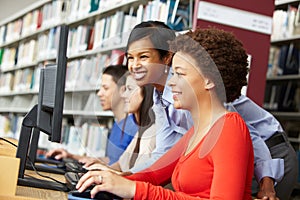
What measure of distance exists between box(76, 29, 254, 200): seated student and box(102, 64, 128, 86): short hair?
0.25 m

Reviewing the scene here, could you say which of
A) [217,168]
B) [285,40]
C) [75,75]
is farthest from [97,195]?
[285,40]

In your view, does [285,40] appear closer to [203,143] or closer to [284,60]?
[284,60]

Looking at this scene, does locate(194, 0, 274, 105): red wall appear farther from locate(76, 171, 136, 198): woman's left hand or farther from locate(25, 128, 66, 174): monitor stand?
locate(76, 171, 136, 198): woman's left hand

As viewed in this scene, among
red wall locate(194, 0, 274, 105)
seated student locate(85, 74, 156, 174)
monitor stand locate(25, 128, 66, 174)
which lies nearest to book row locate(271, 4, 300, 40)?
red wall locate(194, 0, 274, 105)

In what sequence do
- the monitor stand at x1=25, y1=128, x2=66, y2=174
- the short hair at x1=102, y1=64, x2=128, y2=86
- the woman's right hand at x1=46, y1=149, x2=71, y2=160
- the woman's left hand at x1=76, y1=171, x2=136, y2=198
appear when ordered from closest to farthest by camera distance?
the woman's left hand at x1=76, y1=171, x2=136, y2=198, the short hair at x1=102, y1=64, x2=128, y2=86, the monitor stand at x1=25, y1=128, x2=66, y2=174, the woman's right hand at x1=46, y1=149, x2=71, y2=160

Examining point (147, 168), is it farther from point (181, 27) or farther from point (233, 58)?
point (181, 27)

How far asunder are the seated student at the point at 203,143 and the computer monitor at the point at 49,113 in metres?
0.26

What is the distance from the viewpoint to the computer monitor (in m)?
1.54

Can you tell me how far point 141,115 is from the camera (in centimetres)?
166

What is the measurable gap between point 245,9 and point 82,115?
5.51ft

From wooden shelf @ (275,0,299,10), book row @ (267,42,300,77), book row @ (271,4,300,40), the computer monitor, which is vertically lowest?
the computer monitor

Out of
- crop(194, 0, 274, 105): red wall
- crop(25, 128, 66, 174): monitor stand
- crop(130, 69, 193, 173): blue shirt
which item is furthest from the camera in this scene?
crop(194, 0, 274, 105): red wall

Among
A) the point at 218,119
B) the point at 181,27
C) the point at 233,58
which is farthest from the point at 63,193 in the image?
the point at 181,27

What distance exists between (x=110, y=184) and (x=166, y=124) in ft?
1.53
